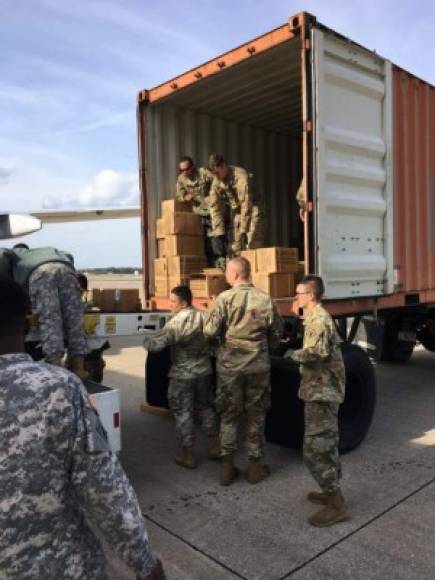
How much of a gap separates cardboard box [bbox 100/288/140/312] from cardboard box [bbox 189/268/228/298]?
603 millimetres

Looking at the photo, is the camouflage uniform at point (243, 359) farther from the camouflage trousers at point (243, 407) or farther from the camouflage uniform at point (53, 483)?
the camouflage uniform at point (53, 483)

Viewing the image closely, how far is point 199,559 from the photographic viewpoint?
296 centimetres

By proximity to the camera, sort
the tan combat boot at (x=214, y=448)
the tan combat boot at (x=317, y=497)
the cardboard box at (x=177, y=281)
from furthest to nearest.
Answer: the cardboard box at (x=177, y=281)
the tan combat boot at (x=214, y=448)
the tan combat boot at (x=317, y=497)

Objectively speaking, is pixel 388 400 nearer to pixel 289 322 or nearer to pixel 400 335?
pixel 400 335

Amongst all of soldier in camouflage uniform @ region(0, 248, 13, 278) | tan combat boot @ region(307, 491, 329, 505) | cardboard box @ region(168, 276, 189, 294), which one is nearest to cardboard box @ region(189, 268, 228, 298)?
cardboard box @ region(168, 276, 189, 294)

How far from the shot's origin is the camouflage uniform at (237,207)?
549 cm

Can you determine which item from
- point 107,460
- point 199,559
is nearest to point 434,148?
point 199,559

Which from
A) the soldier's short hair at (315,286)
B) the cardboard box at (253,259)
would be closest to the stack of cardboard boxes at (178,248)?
the cardboard box at (253,259)

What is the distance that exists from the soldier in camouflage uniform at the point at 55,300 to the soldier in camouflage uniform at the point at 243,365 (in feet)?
3.23

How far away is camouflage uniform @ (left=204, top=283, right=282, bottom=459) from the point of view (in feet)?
12.9

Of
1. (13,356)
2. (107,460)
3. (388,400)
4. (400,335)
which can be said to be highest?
(13,356)

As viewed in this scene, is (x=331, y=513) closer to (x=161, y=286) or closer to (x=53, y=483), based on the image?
(x=53, y=483)

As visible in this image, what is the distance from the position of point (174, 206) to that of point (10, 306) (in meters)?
4.13

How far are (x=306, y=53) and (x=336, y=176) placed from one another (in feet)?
3.26
